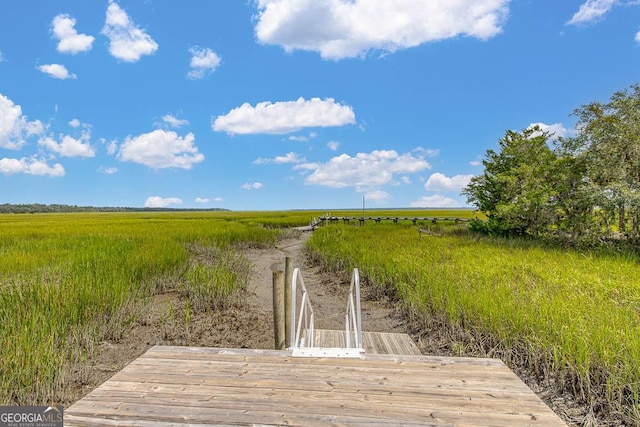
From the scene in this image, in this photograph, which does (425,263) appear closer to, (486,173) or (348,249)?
(348,249)

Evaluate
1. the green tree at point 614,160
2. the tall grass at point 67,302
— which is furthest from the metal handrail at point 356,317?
the green tree at point 614,160

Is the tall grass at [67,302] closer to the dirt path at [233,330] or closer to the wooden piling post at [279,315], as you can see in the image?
the dirt path at [233,330]

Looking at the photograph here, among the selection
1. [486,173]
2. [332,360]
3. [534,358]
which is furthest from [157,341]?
[486,173]

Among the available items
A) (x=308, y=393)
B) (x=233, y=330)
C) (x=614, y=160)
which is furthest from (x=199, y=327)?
(x=614, y=160)

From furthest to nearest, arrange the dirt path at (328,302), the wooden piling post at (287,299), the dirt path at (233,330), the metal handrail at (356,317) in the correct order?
the dirt path at (328,302) → the wooden piling post at (287,299) → the dirt path at (233,330) → the metal handrail at (356,317)

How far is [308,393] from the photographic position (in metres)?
2.08

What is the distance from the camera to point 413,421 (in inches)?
71.2

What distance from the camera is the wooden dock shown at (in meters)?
1.84

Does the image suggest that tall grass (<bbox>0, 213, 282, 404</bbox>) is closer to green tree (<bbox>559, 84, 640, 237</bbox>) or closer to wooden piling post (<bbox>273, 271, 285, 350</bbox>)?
wooden piling post (<bbox>273, 271, 285, 350</bbox>)

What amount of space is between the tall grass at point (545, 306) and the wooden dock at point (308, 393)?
Answer: 2.01 meters

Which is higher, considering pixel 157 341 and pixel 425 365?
pixel 425 365

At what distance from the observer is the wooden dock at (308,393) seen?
1845 millimetres

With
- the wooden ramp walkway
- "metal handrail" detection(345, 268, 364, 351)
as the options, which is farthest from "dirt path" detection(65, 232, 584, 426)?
"metal handrail" detection(345, 268, 364, 351)

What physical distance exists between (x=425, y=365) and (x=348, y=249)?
354 inches
